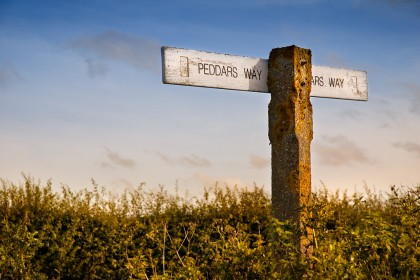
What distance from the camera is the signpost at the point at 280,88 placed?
6.03 meters

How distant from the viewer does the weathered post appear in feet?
20.2

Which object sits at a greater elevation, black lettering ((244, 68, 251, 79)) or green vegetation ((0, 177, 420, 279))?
black lettering ((244, 68, 251, 79))

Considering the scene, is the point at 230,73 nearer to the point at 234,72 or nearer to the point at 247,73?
the point at 234,72

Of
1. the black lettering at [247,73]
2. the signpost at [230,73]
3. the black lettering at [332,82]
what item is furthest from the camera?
the black lettering at [332,82]

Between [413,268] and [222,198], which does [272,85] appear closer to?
[413,268]

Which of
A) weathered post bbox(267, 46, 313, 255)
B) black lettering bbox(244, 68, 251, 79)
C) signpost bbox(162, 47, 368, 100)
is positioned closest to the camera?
signpost bbox(162, 47, 368, 100)

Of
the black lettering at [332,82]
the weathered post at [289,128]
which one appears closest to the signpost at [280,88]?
the weathered post at [289,128]

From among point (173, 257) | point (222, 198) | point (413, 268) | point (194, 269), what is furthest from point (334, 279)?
point (222, 198)

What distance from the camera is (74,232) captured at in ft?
30.7

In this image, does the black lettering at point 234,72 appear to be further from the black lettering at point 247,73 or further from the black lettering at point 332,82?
the black lettering at point 332,82

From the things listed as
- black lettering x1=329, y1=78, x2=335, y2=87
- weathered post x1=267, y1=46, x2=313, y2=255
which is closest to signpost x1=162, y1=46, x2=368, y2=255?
weathered post x1=267, y1=46, x2=313, y2=255

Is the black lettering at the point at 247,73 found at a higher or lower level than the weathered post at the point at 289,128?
higher

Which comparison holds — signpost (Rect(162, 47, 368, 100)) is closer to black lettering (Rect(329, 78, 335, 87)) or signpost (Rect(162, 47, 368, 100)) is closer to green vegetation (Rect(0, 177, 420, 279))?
black lettering (Rect(329, 78, 335, 87))

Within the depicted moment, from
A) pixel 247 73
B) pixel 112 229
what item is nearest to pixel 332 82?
pixel 247 73
